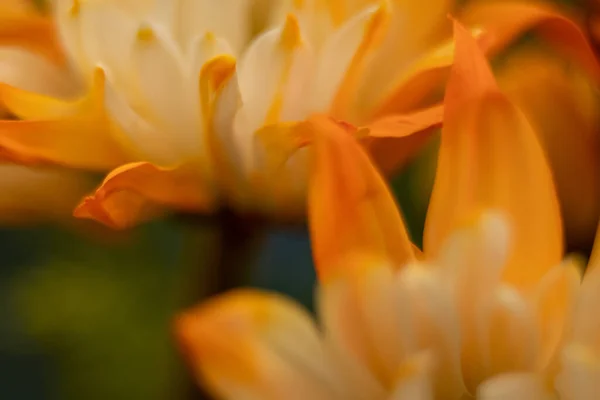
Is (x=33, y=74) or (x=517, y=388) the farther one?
(x=33, y=74)

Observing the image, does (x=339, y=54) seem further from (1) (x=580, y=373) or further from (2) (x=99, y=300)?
(2) (x=99, y=300)

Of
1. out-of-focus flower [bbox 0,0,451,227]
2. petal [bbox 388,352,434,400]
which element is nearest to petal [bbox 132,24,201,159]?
out-of-focus flower [bbox 0,0,451,227]

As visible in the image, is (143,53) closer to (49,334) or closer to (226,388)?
(226,388)

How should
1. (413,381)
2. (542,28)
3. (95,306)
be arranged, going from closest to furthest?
(413,381)
(542,28)
(95,306)

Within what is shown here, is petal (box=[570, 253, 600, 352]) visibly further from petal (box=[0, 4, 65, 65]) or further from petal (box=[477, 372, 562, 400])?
petal (box=[0, 4, 65, 65])


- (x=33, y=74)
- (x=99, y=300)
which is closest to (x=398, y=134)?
(x=33, y=74)

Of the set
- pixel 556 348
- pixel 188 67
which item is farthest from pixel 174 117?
pixel 556 348

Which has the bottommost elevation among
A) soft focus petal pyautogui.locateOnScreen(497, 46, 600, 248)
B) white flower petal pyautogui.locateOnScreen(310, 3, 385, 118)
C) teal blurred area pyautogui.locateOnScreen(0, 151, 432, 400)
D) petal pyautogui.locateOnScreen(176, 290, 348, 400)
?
teal blurred area pyautogui.locateOnScreen(0, 151, 432, 400)
